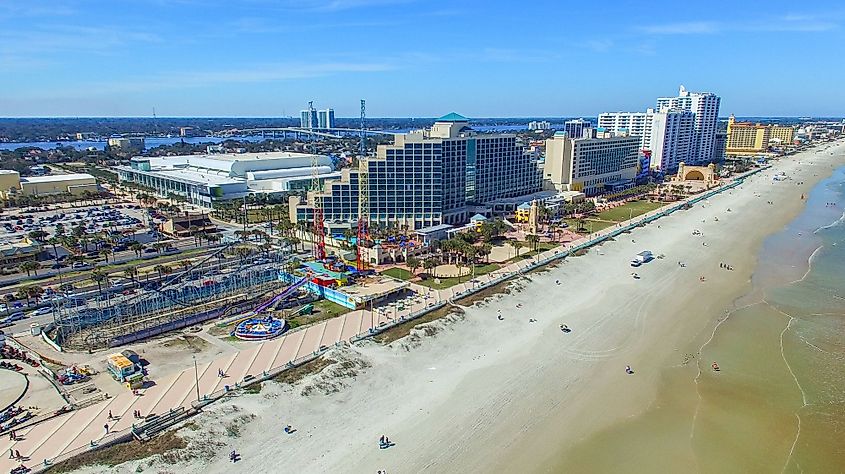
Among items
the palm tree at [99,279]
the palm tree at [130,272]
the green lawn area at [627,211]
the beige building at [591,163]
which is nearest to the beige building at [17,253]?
the palm tree at [130,272]

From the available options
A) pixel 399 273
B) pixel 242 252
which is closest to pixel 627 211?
pixel 399 273

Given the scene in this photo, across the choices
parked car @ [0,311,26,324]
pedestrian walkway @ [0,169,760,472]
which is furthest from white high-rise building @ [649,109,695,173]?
parked car @ [0,311,26,324]

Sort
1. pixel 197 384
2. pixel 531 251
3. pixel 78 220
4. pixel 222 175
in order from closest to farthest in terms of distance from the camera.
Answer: pixel 197 384, pixel 531 251, pixel 78 220, pixel 222 175

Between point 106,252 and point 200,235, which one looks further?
point 200,235

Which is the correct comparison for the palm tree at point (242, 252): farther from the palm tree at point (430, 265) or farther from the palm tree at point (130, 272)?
the palm tree at point (430, 265)

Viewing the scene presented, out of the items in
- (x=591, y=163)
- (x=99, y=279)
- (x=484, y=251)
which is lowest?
(x=484, y=251)

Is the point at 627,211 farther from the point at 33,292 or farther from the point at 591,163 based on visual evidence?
the point at 33,292

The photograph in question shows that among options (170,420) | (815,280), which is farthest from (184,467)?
(815,280)
